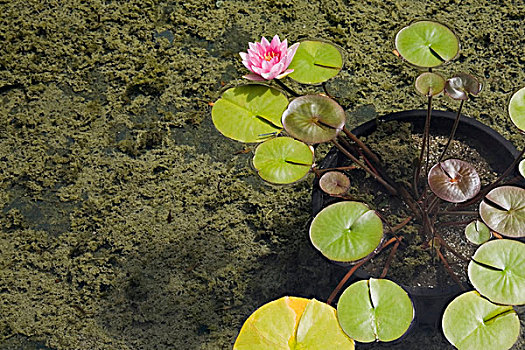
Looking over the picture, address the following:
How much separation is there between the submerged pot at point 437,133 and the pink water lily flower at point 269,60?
295mm

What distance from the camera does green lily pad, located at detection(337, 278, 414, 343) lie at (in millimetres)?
1095

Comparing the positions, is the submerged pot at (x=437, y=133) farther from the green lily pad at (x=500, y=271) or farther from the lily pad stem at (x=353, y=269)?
the green lily pad at (x=500, y=271)

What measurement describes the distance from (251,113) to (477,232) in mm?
627

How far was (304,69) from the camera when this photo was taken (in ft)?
4.38

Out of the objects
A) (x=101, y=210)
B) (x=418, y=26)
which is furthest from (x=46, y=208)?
(x=418, y=26)

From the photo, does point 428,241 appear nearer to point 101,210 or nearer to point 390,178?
point 390,178

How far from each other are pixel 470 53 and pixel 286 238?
2.98 ft

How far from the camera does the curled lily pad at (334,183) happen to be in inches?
50.8

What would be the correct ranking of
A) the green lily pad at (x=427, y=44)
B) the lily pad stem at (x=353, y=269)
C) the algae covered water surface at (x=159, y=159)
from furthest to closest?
the algae covered water surface at (x=159, y=159) → the green lily pad at (x=427, y=44) → the lily pad stem at (x=353, y=269)

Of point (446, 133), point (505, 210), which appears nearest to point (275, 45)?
point (446, 133)

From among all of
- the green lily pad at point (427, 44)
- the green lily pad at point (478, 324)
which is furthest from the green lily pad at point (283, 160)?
the green lily pad at point (478, 324)

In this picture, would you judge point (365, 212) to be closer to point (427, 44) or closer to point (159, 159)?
point (427, 44)

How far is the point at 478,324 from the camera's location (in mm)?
1092

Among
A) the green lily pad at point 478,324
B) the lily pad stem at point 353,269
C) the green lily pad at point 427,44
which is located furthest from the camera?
the green lily pad at point 427,44
